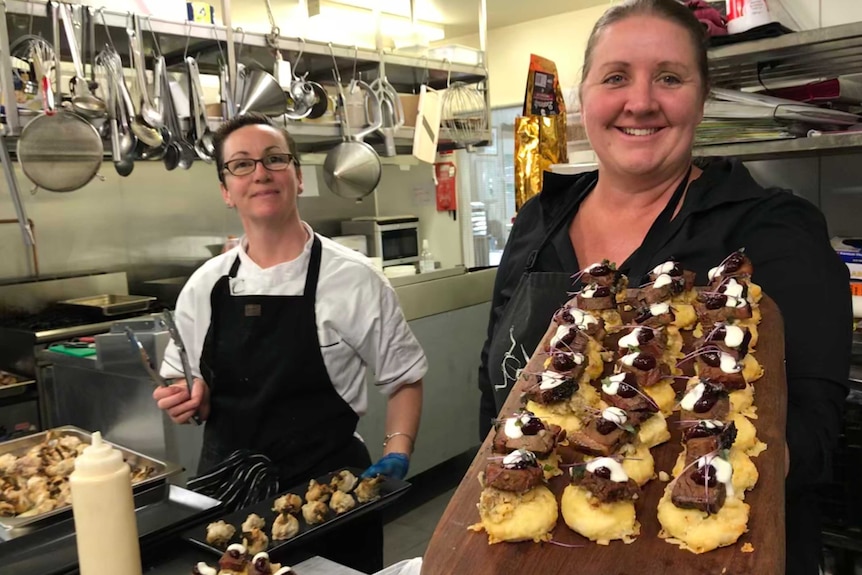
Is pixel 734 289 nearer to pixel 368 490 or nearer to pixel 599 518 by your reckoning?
pixel 599 518

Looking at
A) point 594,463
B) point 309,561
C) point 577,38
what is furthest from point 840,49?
point 577,38

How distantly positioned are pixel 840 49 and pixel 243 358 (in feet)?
6.76

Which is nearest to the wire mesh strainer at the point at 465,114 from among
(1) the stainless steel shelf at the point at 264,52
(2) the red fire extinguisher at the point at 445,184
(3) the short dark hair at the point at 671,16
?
(1) the stainless steel shelf at the point at 264,52

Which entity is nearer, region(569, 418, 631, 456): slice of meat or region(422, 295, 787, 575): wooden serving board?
region(422, 295, 787, 575): wooden serving board

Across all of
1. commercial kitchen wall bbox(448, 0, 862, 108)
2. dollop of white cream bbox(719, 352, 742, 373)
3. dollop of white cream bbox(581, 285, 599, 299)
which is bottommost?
dollop of white cream bbox(719, 352, 742, 373)

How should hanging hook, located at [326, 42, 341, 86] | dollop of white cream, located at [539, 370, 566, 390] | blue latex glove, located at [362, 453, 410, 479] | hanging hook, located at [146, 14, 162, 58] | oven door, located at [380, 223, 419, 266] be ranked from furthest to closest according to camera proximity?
oven door, located at [380, 223, 419, 266] < hanging hook, located at [326, 42, 341, 86] < hanging hook, located at [146, 14, 162, 58] < blue latex glove, located at [362, 453, 410, 479] < dollop of white cream, located at [539, 370, 566, 390]

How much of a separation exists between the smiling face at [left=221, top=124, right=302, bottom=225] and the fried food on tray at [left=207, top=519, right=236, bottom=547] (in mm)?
883

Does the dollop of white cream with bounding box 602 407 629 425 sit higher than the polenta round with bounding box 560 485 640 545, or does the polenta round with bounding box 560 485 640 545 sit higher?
the dollop of white cream with bounding box 602 407 629 425

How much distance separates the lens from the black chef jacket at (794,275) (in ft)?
3.48

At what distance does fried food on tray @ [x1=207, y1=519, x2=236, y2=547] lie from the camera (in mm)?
1279

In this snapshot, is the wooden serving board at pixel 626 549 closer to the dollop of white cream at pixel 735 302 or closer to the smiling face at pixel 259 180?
the dollop of white cream at pixel 735 302

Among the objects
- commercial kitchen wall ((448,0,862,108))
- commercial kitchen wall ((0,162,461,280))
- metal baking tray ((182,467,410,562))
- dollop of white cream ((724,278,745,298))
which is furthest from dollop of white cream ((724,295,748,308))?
commercial kitchen wall ((448,0,862,108))

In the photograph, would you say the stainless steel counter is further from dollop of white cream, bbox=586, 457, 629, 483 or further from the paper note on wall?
dollop of white cream, bbox=586, 457, 629, 483

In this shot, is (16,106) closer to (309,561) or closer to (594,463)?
(309,561)
